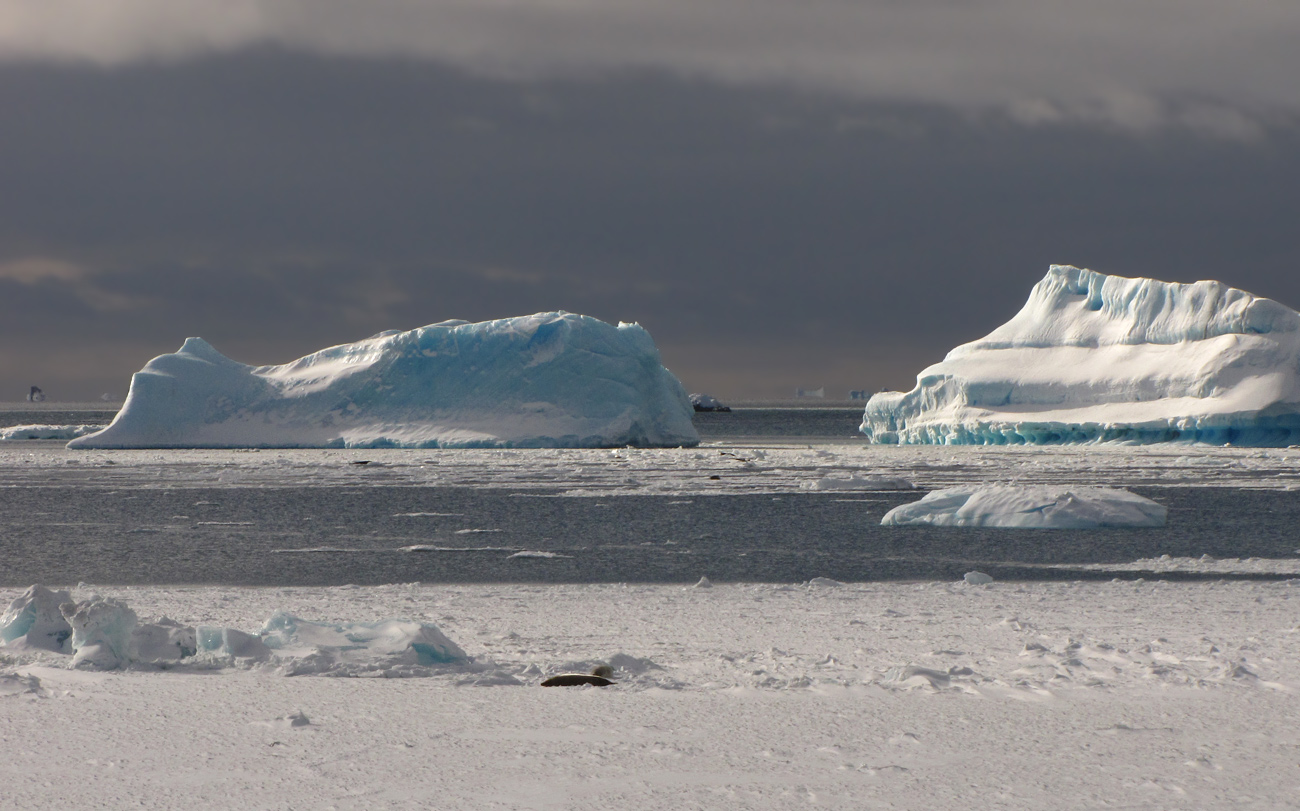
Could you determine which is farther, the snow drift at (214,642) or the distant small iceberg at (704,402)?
the distant small iceberg at (704,402)

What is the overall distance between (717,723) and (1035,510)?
9539mm

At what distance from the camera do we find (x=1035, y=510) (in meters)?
12.7

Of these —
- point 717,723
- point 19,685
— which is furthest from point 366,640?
point 717,723

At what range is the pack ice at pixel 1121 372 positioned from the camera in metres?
30.3

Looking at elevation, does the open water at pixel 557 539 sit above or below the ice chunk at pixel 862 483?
below

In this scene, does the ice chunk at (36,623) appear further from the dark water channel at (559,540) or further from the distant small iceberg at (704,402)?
the distant small iceberg at (704,402)

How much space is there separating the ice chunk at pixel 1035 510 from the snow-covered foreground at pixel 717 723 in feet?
21.1

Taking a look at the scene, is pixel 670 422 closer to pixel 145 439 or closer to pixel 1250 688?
pixel 145 439

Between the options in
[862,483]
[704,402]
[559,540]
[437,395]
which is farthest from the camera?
[704,402]

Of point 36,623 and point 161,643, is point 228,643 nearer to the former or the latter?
point 161,643

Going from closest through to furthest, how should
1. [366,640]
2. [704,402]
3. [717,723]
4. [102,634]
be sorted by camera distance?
1. [717,723]
2. [102,634]
3. [366,640]
4. [704,402]

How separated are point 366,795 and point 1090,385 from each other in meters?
31.9

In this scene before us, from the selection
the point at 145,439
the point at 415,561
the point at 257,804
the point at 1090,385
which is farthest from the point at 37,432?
the point at 257,804

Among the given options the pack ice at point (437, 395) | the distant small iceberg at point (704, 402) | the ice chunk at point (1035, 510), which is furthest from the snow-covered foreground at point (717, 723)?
the distant small iceberg at point (704, 402)
